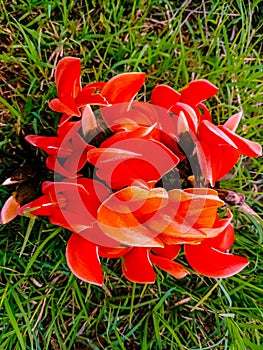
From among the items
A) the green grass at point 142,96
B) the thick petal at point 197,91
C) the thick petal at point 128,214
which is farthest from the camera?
the green grass at point 142,96

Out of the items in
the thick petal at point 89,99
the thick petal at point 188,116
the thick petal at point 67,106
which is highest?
the thick petal at point 89,99

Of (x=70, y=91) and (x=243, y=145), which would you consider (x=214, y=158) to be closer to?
(x=243, y=145)

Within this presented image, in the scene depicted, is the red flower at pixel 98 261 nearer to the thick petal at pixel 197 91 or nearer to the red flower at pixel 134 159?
the red flower at pixel 134 159

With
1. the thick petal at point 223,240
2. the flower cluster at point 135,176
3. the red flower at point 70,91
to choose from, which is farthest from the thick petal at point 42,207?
the thick petal at point 223,240

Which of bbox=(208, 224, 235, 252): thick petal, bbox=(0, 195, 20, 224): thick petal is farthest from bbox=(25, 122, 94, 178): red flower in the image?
bbox=(208, 224, 235, 252): thick petal

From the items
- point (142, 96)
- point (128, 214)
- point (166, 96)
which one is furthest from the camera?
point (142, 96)

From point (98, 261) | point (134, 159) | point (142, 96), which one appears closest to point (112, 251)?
point (98, 261)

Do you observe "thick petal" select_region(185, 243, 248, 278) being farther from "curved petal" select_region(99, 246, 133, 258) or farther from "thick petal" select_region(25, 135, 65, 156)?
"thick petal" select_region(25, 135, 65, 156)
